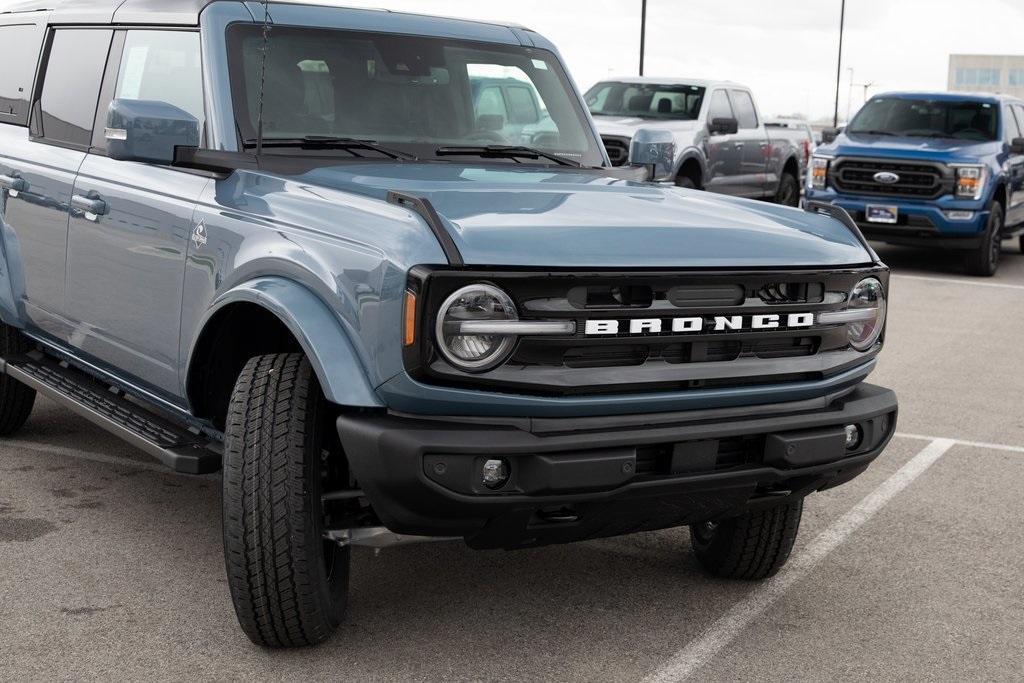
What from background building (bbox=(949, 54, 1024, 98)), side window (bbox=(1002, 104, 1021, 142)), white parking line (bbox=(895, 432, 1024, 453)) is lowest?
white parking line (bbox=(895, 432, 1024, 453))

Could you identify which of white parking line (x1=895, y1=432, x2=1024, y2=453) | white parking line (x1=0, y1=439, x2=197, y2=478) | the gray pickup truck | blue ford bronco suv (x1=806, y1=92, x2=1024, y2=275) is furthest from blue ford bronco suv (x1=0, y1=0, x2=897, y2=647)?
the gray pickup truck

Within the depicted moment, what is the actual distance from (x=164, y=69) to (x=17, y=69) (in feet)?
5.58

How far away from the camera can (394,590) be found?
14.5ft

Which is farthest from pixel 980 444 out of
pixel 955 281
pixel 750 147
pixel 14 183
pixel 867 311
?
pixel 750 147

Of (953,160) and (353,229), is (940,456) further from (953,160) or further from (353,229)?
(953,160)

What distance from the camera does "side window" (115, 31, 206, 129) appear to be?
470 centimetres

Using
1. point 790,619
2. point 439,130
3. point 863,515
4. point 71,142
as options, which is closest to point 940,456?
point 863,515

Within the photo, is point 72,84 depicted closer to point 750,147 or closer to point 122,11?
point 122,11

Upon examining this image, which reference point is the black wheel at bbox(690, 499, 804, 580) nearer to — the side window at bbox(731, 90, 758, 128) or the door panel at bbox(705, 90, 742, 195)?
the door panel at bbox(705, 90, 742, 195)

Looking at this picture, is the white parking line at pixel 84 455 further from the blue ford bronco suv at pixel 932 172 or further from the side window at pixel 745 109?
the side window at pixel 745 109

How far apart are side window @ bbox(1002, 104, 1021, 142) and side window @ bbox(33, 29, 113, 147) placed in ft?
38.6

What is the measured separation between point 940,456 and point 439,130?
10.2ft

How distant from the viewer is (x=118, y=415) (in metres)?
4.75

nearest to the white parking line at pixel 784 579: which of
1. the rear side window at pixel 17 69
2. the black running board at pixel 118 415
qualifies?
the black running board at pixel 118 415
